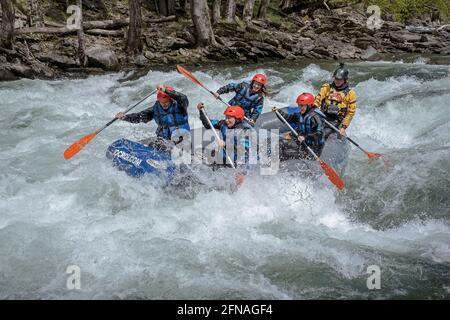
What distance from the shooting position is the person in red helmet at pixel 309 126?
7.41 m

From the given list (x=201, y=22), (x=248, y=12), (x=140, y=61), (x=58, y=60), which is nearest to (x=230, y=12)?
(x=248, y=12)

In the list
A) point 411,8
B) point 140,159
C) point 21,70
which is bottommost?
point 140,159

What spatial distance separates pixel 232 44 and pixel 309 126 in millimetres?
10148

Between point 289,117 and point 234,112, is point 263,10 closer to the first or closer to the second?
point 289,117

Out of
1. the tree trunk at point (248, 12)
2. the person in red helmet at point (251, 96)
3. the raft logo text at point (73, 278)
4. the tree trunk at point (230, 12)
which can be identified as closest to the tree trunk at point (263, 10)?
the tree trunk at point (248, 12)

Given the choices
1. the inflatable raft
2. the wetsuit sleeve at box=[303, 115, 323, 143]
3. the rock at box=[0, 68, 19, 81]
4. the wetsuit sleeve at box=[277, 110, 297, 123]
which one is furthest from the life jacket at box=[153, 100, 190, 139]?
the rock at box=[0, 68, 19, 81]

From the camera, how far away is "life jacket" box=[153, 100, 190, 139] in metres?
7.36

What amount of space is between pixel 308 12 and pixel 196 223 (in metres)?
19.5

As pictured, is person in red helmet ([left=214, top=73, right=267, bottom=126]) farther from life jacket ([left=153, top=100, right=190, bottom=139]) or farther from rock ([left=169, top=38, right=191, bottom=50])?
rock ([left=169, top=38, right=191, bottom=50])

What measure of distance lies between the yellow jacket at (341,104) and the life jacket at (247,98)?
1221 mm

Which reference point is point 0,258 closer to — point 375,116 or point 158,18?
point 375,116

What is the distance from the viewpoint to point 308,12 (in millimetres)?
23406

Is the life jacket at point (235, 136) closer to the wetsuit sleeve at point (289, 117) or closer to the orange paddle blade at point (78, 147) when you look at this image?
the wetsuit sleeve at point (289, 117)

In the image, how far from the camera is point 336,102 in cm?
845
